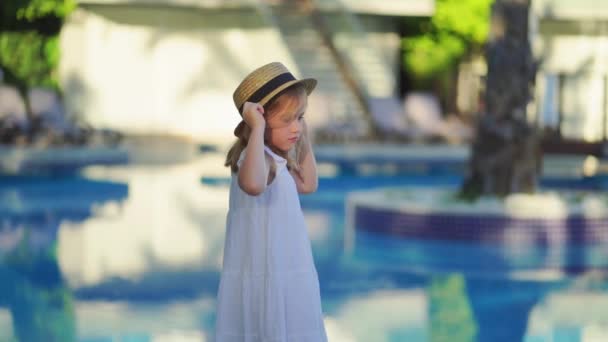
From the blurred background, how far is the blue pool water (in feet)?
0.10

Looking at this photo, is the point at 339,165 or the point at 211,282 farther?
the point at 339,165

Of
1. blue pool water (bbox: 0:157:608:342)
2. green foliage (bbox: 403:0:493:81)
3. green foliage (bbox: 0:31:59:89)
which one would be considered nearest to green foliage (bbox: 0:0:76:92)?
green foliage (bbox: 0:31:59:89)

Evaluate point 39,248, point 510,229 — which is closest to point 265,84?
point 39,248

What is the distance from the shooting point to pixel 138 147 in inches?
861

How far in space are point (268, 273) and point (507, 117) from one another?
853 cm

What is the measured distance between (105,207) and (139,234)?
2.72 metres

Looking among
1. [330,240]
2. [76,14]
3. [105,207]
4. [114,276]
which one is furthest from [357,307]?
[76,14]

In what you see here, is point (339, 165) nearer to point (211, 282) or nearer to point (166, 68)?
point (166, 68)

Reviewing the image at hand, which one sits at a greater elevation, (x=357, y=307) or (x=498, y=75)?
(x=498, y=75)

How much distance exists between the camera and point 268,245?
179 inches

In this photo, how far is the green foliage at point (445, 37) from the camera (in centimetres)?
2889

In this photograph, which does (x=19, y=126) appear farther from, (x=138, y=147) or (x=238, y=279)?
(x=238, y=279)

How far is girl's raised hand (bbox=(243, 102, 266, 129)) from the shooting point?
4480mm

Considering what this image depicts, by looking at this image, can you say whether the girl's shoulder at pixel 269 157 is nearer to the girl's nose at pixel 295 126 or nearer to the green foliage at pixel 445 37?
the girl's nose at pixel 295 126
